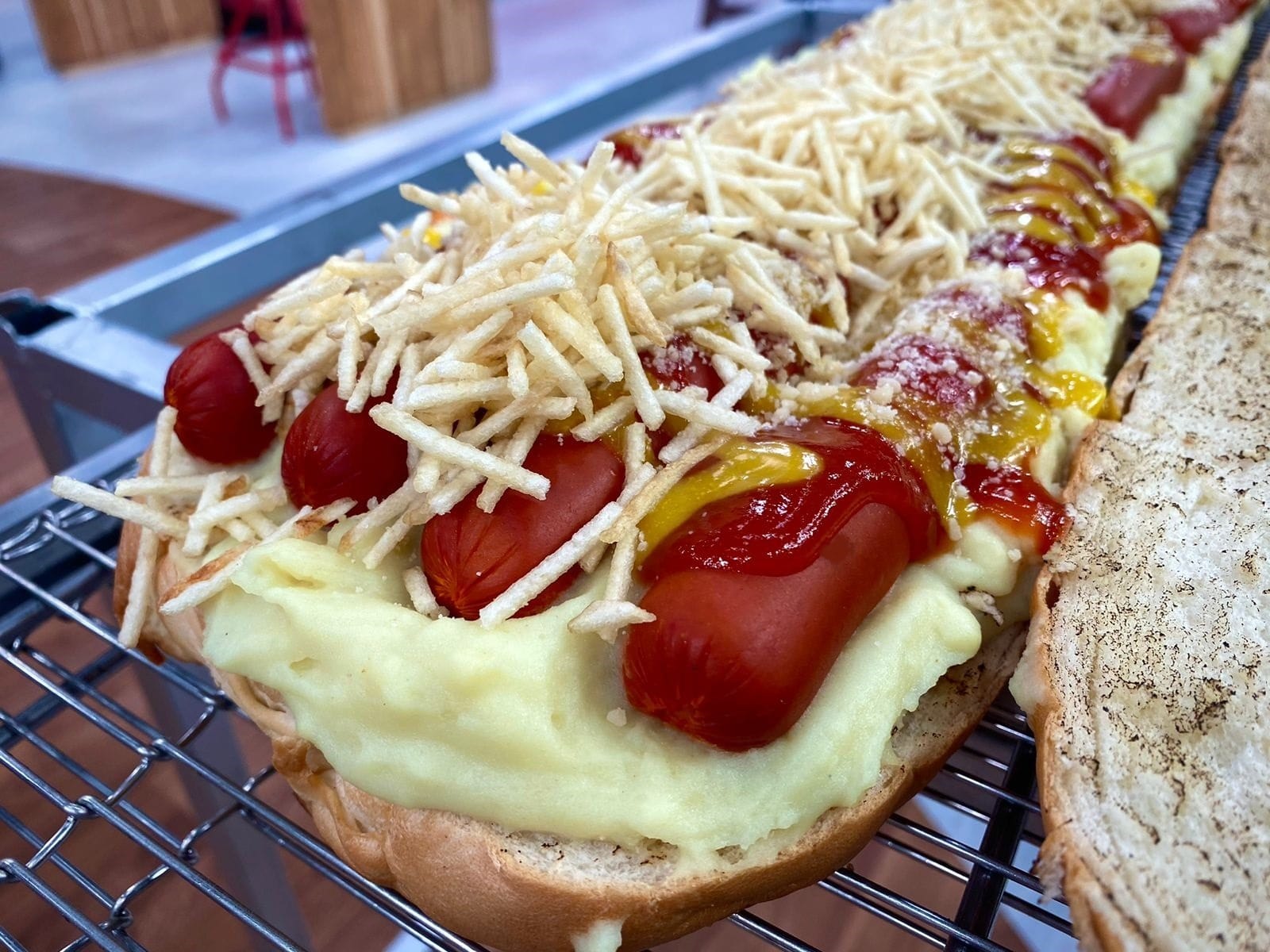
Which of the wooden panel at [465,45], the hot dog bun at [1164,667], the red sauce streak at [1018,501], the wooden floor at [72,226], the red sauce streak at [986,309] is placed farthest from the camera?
the wooden panel at [465,45]

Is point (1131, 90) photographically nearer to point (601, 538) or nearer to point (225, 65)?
point (601, 538)

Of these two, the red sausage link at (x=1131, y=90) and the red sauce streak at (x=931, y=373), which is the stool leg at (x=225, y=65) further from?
the red sauce streak at (x=931, y=373)

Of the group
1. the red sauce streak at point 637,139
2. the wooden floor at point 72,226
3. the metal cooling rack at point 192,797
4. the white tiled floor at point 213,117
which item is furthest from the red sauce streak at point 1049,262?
the wooden floor at point 72,226

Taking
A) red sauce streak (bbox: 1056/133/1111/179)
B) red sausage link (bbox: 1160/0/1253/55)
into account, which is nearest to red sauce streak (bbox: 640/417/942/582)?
red sauce streak (bbox: 1056/133/1111/179)

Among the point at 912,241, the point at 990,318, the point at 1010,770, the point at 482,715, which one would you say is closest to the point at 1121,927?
the point at 1010,770

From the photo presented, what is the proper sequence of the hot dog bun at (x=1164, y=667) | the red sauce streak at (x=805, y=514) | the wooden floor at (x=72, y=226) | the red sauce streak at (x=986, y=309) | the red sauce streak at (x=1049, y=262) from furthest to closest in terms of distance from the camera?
1. the wooden floor at (x=72, y=226)
2. the red sauce streak at (x=1049, y=262)
3. the red sauce streak at (x=986, y=309)
4. the red sauce streak at (x=805, y=514)
5. the hot dog bun at (x=1164, y=667)

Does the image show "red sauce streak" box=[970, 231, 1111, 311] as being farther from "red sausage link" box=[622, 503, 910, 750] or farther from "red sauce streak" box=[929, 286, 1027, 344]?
"red sausage link" box=[622, 503, 910, 750]
